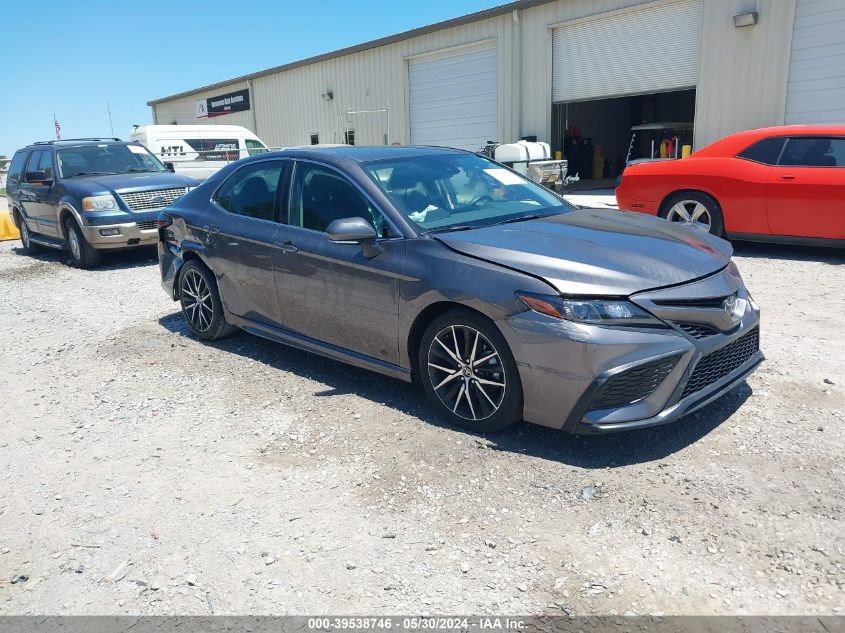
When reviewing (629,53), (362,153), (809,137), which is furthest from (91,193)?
(629,53)

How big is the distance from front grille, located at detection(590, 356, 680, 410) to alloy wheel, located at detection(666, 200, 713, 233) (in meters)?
5.87

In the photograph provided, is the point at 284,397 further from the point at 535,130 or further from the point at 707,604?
the point at 535,130

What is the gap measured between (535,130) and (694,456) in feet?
Answer: 54.0

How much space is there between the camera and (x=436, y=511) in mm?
3180

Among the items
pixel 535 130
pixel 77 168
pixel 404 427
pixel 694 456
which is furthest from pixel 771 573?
pixel 535 130

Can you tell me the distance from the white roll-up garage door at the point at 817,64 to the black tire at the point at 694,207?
6.68 m

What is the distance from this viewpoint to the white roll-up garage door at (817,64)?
42.4 ft

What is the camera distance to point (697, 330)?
3469 mm

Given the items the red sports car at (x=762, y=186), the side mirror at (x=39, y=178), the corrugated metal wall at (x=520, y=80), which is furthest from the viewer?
the corrugated metal wall at (x=520, y=80)

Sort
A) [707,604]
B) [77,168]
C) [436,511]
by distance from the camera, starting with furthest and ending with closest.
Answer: [77,168] → [436,511] → [707,604]

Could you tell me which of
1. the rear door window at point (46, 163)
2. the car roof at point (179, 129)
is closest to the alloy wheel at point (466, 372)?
the rear door window at point (46, 163)

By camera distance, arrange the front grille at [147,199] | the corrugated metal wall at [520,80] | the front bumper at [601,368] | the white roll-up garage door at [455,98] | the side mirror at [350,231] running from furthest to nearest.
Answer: the white roll-up garage door at [455,98]
the corrugated metal wall at [520,80]
the front grille at [147,199]
the side mirror at [350,231]
the front bumper at [601,368]

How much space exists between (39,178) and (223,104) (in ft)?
81.1

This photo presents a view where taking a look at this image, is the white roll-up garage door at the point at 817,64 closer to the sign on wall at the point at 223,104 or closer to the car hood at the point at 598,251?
the car hood at the point at 598,251
